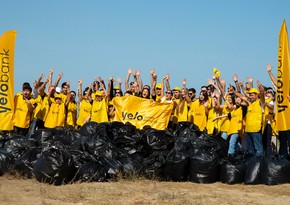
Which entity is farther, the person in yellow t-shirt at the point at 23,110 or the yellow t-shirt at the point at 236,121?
the person in yellow t-shirt at the point at 23,110

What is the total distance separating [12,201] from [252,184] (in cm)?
408

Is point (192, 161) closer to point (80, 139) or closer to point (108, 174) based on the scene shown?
point (108, 174)

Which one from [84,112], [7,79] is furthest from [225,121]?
[7,79]

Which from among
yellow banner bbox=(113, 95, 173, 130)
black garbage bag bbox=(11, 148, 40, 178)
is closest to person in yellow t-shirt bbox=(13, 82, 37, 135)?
yellow banner bbox=(113, 95, 173, 130)

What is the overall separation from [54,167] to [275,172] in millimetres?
3774

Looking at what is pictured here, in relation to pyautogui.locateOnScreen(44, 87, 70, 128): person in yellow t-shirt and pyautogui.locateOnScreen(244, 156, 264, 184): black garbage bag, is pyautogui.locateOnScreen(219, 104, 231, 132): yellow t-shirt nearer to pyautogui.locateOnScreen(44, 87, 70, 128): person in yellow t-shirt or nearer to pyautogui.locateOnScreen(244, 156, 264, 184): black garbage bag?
pyautogui.locateOnScreen(244, 156, 264, 184): black garbage bag

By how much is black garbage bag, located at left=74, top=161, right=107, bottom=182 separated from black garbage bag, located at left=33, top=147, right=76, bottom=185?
0.17 metres

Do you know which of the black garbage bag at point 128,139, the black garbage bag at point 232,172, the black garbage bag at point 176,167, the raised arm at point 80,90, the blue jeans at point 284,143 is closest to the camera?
the black garbage bag at point 232,172

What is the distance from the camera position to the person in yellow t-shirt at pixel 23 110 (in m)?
10.8

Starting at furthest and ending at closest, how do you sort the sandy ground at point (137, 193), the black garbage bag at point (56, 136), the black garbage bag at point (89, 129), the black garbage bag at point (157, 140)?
1. the black garbage bag at point (89, 129)
2. the black garbage bag at point (56, 136)
3. the black garbage bag at point (157, 140)
4. the sandy ground at point (137, 193)

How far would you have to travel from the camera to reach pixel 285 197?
6938 millimetres

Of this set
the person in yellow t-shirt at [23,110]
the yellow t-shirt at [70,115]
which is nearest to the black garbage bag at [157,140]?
the person in yellow t-shirt at [23,110]

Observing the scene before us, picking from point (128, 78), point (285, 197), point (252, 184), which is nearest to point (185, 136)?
point (252, 184)

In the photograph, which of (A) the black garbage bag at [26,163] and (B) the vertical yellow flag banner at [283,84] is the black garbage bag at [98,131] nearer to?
(A) the black garbage bag at [26,163]
